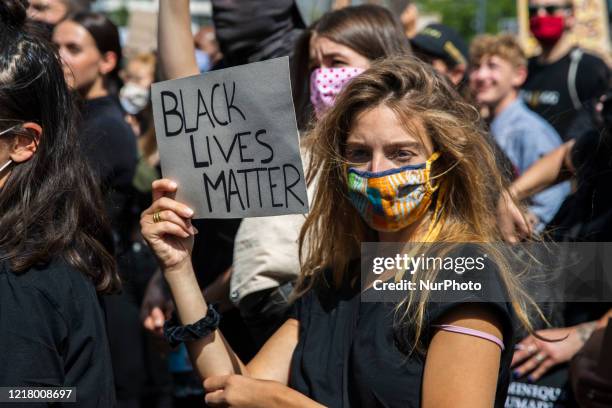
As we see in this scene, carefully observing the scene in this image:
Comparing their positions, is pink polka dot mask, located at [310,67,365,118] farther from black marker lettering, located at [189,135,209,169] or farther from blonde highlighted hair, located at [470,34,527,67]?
blonde highlighted hair, located at [470,34,527,67]

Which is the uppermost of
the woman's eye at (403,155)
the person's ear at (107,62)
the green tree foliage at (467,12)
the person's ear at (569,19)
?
the green tree foliage at (467,12)

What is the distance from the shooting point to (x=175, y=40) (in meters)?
2.99

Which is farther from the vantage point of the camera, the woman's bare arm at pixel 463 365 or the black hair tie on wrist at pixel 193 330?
the black hair tie on wrist at pixel 193 330

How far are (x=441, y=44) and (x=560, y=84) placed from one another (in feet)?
3.78

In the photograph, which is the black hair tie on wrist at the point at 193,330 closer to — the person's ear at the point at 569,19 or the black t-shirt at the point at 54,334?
the black t-shirt at the point at 54,334

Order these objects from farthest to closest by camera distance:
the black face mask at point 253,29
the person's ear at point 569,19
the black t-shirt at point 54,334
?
the person's ear at point 569,19, the black face mask at point 253,29, the black t-shirt at point 54,334

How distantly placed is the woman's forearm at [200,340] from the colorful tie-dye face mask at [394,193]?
534 mm

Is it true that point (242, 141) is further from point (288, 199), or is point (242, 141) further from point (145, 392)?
point (145, 392)

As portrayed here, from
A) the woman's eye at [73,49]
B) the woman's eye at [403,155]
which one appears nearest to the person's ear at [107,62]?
the woman's eye at [73,49]

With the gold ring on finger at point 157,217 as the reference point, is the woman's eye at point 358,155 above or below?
above

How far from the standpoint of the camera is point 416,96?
2.59 meters

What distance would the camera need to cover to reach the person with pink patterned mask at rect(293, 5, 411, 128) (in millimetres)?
3260

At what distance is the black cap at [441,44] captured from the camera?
5383 mm

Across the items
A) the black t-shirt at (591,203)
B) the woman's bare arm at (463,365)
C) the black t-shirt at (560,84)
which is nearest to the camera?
the woman's bare arm at (463,365)
